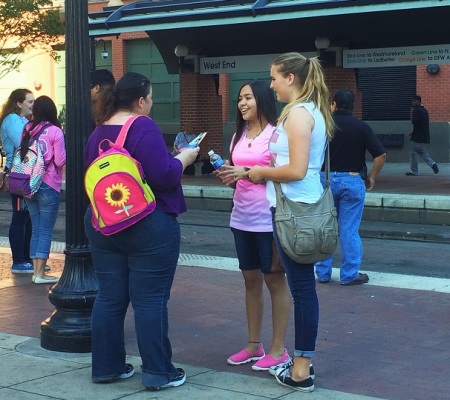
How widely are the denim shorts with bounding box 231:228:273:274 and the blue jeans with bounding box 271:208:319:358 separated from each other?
0.32 m

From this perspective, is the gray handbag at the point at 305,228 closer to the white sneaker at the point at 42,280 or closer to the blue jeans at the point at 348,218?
the blue jeans at the point at 348,218

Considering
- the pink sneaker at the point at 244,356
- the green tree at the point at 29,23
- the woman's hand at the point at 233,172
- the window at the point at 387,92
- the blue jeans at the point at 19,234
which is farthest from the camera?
the window at the point at 387,92

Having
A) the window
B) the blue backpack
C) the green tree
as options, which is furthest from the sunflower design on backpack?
the window

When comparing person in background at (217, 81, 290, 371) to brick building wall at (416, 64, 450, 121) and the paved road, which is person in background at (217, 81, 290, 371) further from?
brick building wall at (416, 64, 450, 121)

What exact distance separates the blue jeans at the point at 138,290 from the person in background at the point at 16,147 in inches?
160

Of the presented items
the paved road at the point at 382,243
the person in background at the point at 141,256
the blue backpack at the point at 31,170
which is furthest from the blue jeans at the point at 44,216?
the person in background at the point at 141,256

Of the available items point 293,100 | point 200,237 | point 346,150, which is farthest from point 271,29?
point 293,100

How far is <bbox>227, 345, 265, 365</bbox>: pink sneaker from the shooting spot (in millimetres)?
5840

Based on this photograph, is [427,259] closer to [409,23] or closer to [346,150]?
[346,150]

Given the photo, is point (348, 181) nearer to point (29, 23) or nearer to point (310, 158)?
point (310, 158)

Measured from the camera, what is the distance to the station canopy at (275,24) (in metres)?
17.0

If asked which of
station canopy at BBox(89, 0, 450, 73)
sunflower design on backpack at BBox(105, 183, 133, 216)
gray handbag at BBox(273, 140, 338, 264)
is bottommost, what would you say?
gray handbag at BBox(273, 140, 338, 264)

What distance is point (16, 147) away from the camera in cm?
919

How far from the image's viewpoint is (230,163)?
584cm
